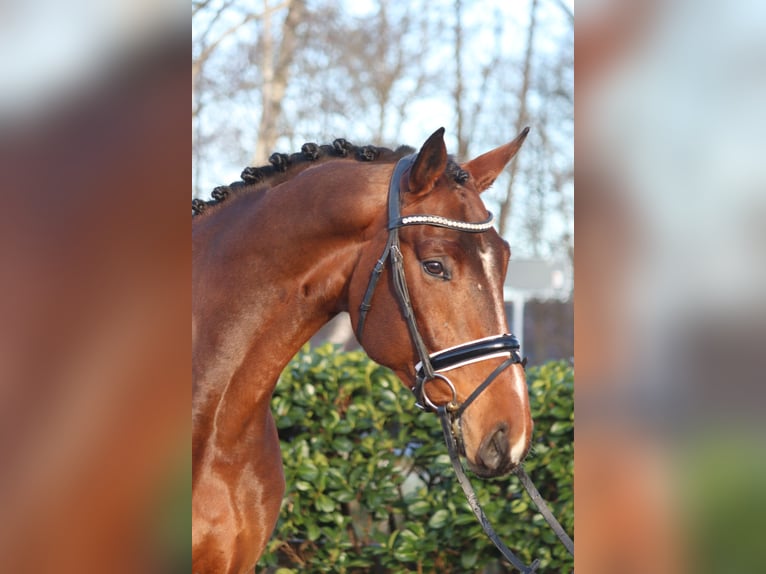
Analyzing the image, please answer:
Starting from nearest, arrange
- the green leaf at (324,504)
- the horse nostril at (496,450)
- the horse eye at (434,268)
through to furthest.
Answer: the horse nostril at (496,450), the horse eye at (434,268), the green leaf at (324,504)

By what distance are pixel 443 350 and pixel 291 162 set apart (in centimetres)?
89

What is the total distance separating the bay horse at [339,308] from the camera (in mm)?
2150

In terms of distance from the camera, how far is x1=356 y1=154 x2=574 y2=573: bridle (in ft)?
6.98

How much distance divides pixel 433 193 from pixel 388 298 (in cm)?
36

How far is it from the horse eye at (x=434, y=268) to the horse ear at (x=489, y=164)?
457 mm

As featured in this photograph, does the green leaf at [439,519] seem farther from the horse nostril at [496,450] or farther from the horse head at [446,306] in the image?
the horse nostril at [496,450]

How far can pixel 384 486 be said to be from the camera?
4.19 m

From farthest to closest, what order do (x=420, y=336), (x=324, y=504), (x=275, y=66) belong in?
(x=275, y=66), (x=324, y=504), (x=420, y=336)

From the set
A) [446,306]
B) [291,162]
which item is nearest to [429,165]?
[446,306]

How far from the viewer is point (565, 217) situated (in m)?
15.2
